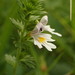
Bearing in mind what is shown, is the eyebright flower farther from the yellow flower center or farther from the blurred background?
the blurred background

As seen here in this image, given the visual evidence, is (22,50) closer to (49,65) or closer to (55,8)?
(49,65)

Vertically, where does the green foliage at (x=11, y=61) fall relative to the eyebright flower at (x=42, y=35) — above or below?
below

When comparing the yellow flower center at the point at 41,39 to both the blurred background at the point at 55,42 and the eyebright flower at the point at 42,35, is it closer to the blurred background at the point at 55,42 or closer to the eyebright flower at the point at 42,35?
the eyebright flower at the point at 42,35

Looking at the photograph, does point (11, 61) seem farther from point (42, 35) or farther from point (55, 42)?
point (55, 42)

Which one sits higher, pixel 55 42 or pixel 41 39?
pixel 41 39

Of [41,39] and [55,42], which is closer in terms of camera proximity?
[41,39]

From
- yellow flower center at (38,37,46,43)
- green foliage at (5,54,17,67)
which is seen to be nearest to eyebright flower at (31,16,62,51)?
yellow flower center at (38,37,46,43)

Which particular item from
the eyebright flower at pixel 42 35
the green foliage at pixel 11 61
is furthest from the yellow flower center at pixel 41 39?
the green foliage at pixel 11 61

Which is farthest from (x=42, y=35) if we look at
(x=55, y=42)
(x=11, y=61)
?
(x=55, y=42)

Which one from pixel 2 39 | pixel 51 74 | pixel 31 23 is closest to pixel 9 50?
pixel 2 39
